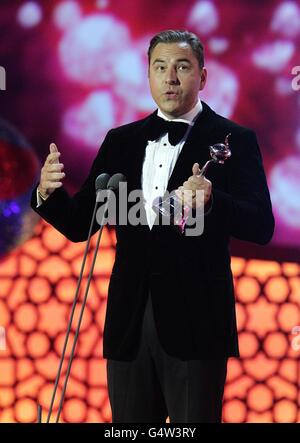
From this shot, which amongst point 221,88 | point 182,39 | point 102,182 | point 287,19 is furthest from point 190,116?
point 287,19

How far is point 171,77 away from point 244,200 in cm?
33

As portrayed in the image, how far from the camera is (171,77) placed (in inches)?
73.2

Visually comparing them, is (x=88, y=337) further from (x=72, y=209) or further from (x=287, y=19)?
(x=287, y=19)

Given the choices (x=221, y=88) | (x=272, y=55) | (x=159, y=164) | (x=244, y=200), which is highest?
(x=272, y=55)

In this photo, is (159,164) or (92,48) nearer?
(159,164)

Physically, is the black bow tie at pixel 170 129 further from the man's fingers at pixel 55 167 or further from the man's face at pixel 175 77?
the man's fingers at pixel 55 167

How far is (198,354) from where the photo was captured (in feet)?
5.68

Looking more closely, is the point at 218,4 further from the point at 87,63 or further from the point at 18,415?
the point at 18,415

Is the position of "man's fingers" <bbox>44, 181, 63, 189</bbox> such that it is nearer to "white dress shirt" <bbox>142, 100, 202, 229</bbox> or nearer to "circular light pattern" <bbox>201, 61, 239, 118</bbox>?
"white dress shirt" <bbox>142, 100, 202, 229</bbox>

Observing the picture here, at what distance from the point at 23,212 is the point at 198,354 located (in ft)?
4.06

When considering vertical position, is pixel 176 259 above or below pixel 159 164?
below

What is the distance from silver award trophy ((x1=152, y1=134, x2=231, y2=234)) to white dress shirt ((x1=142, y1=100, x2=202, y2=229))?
0.41 ft

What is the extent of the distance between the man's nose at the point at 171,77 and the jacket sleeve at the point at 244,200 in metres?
0.19

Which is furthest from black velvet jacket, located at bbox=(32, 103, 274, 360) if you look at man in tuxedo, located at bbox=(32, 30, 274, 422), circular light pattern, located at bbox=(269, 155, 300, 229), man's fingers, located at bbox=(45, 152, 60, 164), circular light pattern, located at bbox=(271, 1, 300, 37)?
circular light pattern, located at bbox=(271, 1, 300, 37)
